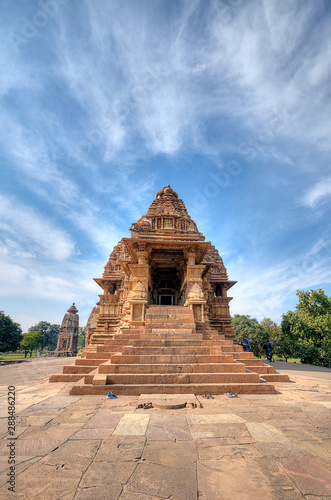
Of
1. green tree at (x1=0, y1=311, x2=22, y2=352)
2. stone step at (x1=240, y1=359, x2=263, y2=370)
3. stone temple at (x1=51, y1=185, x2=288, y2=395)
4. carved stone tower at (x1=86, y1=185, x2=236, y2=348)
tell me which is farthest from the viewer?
green tree at (x1=0, y1=311, x2=22, y2=352)

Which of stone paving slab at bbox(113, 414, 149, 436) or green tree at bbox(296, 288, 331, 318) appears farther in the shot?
green tree at bbox(296, 288, 331, 318)

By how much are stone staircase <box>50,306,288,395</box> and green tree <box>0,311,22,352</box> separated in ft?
137

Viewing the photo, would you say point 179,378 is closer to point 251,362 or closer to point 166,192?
point 251,362

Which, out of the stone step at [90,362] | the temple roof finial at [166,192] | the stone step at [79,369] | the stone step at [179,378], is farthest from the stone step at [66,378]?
the temple roof finial at [166,192]

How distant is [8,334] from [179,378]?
4579 cm

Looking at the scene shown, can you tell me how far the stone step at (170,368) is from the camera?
565 centimetres

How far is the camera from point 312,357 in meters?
21.3

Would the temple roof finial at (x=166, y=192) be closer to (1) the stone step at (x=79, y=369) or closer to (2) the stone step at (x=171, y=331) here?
(2) the stone step at (x=171, y=331)

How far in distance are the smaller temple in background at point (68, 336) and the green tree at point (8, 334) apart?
30.7 ft

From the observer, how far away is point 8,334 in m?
39.8

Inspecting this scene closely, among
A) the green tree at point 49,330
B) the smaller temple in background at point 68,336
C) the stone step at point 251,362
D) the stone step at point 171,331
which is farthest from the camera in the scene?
the green tree at point 49,330

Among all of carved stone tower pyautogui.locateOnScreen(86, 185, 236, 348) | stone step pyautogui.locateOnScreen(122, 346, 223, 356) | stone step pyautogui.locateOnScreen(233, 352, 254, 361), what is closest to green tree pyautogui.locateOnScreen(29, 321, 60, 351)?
carved stone tower pyautogui.locateOnScreen(86, 185, 236, 348)

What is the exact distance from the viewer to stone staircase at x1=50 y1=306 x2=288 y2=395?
513 cm

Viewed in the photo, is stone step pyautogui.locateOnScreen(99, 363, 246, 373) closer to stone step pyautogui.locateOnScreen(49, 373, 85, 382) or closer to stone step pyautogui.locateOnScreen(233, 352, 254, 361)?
stone step pyautogui.locateOnScreen(233, 352, 254, 361)
